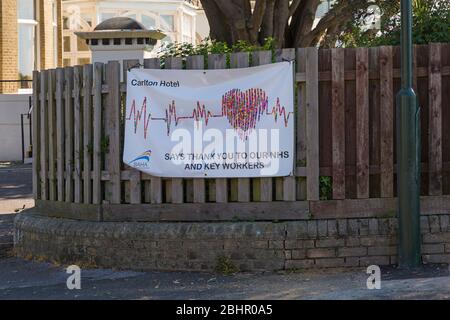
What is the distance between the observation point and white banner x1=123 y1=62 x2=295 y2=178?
8.47m

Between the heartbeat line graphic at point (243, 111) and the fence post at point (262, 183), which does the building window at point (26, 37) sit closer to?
the heartbeat line graphic at point (243, 111)

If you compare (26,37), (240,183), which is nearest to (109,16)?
(26,37)

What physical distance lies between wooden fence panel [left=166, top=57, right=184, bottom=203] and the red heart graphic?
0.74 metres

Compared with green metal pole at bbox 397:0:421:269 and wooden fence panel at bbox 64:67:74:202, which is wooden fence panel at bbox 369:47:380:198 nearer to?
green metal pole at bbox 397:0:421:269

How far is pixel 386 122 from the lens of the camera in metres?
8.40

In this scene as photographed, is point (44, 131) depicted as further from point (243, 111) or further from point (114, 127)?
point (243, 111)

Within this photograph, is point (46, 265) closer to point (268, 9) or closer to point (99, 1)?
point (268, 9)

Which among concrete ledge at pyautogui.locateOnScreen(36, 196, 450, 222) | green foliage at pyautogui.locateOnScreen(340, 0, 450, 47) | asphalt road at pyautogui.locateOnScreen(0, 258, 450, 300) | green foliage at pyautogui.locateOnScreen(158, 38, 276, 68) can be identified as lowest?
asphalt road at pyautogui.locateOnScreen(0, 258, 450, 300)

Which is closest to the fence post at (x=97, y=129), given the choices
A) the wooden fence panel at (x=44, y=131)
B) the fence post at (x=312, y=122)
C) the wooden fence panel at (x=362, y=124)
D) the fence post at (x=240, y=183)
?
the wooden fence panel at (x=44, y=131)

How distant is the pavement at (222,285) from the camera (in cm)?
718

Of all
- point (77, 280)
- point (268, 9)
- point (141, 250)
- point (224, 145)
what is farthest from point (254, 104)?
point (268, 9)

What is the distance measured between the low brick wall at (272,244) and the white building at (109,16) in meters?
21.4

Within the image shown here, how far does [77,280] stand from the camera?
8.16 metres

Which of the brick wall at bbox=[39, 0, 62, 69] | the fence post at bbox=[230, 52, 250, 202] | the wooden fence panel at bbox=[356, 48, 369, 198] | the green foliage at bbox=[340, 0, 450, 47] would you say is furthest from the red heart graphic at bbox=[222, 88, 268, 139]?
the brick wall at bbox=[39, 0, 62, 69]
